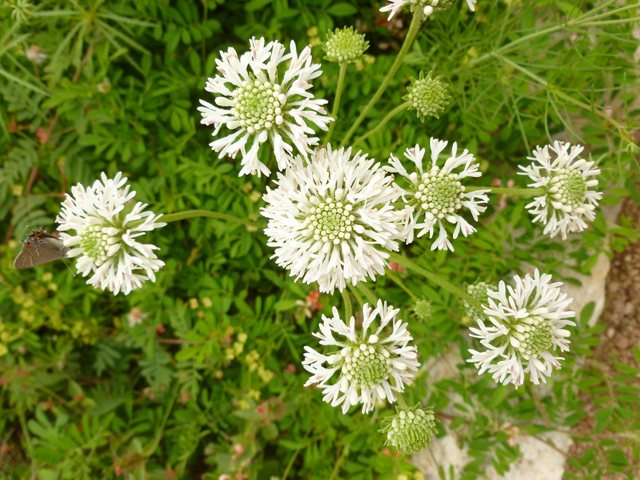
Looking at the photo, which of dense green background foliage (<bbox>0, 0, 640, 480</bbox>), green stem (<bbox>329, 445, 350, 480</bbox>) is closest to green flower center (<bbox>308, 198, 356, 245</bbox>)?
dense green background foliage (<bbox>0, 0, 640, 480</bbox>)

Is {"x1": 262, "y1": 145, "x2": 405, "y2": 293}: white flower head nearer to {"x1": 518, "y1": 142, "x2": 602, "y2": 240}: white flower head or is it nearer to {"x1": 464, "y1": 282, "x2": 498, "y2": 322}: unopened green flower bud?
{"x1": 464, "y1": 282, "x2": 498, "y2": 322}: unopened green flower bud

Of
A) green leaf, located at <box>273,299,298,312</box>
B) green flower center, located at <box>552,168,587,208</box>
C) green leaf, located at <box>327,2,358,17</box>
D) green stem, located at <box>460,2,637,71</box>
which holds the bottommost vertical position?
green leaf, located at <box>273,299,298,312</box>

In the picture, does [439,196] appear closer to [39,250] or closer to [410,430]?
[410,430]

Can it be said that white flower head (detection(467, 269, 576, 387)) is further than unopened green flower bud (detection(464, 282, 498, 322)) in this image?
No

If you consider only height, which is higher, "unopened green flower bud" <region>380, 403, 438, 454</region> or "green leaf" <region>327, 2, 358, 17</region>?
"green leaf" <region>327, 2, 358, 17</region>

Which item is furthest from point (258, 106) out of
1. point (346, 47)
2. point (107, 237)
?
point (107, 237)
